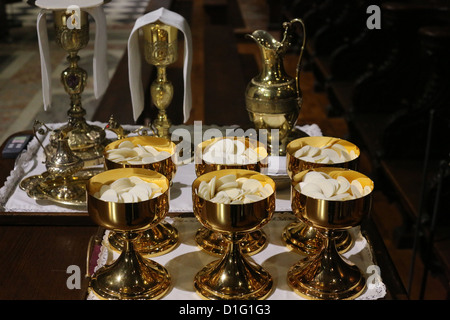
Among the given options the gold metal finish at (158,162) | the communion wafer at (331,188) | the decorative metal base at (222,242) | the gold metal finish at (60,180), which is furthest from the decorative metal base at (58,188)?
the communion wafer at (331,188)

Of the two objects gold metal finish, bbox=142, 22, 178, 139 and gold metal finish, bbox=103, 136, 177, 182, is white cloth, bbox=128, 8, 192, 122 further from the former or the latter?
gold metal finish, bbox=103, 136, 177, 182

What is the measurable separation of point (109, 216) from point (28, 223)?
40cm

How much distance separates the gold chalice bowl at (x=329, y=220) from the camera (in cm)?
79

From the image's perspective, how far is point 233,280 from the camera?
0.84m

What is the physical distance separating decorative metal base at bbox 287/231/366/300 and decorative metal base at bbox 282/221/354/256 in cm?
8

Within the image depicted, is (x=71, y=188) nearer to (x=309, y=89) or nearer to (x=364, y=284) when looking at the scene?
(x=364, y=284)

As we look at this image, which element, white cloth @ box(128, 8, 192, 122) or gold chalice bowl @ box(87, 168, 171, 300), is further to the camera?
white cloth @ box(128, 8, 192, 122)

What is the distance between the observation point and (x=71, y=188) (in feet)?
3.88

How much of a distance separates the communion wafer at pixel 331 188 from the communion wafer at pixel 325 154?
121mm

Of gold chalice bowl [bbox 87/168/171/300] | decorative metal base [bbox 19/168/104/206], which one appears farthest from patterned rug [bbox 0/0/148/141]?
gold chalice bowl [bbox 87/168/171/300]

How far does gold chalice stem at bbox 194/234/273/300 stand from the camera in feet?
2.74

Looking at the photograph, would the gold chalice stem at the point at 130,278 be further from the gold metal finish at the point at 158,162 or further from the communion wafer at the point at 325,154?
the communion wafer at the point at 325,154

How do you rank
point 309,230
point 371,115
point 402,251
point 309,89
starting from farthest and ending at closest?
point 309,89 < point 371,115 < point 402,251 < point 309,230
